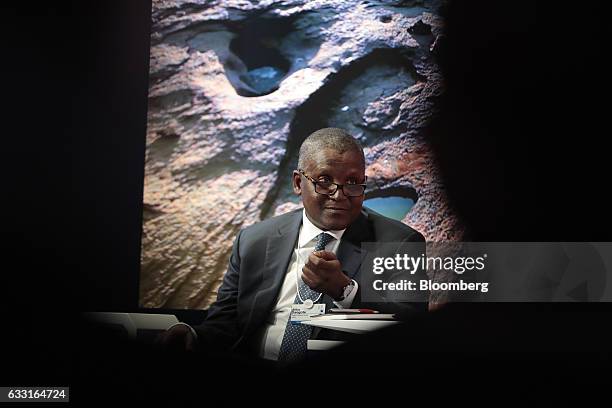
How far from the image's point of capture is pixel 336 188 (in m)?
2.32

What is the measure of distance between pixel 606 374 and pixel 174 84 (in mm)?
3348

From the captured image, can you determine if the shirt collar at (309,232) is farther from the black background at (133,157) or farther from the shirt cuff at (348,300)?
the black background at (133,157)

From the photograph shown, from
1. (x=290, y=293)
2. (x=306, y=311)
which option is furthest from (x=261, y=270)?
(x=306, y=311)

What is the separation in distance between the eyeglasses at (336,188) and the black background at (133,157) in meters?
0.34

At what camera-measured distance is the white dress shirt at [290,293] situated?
209cm

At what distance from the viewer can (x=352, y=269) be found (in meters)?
2.16

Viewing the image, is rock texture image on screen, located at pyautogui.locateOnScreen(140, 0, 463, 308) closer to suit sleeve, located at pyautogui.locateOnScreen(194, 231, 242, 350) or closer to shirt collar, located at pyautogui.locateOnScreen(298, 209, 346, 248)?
shirt collar, located at pyautogui.locateOnScreen(298, 209, 346, 248)

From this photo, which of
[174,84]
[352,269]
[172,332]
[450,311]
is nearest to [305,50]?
[174,84]

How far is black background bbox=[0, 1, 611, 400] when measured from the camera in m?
0.41

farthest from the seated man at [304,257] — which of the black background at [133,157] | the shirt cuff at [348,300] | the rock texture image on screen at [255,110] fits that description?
the rock texture image on screen at [255,110]

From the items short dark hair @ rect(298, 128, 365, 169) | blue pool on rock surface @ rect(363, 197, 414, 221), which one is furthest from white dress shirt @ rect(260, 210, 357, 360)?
blue pool on rock surface @ rect(363, 197, 414, 221)

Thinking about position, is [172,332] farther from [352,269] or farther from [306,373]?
[306,373]

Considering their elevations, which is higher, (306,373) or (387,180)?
(387,180)

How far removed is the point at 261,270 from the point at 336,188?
396 millimetres
